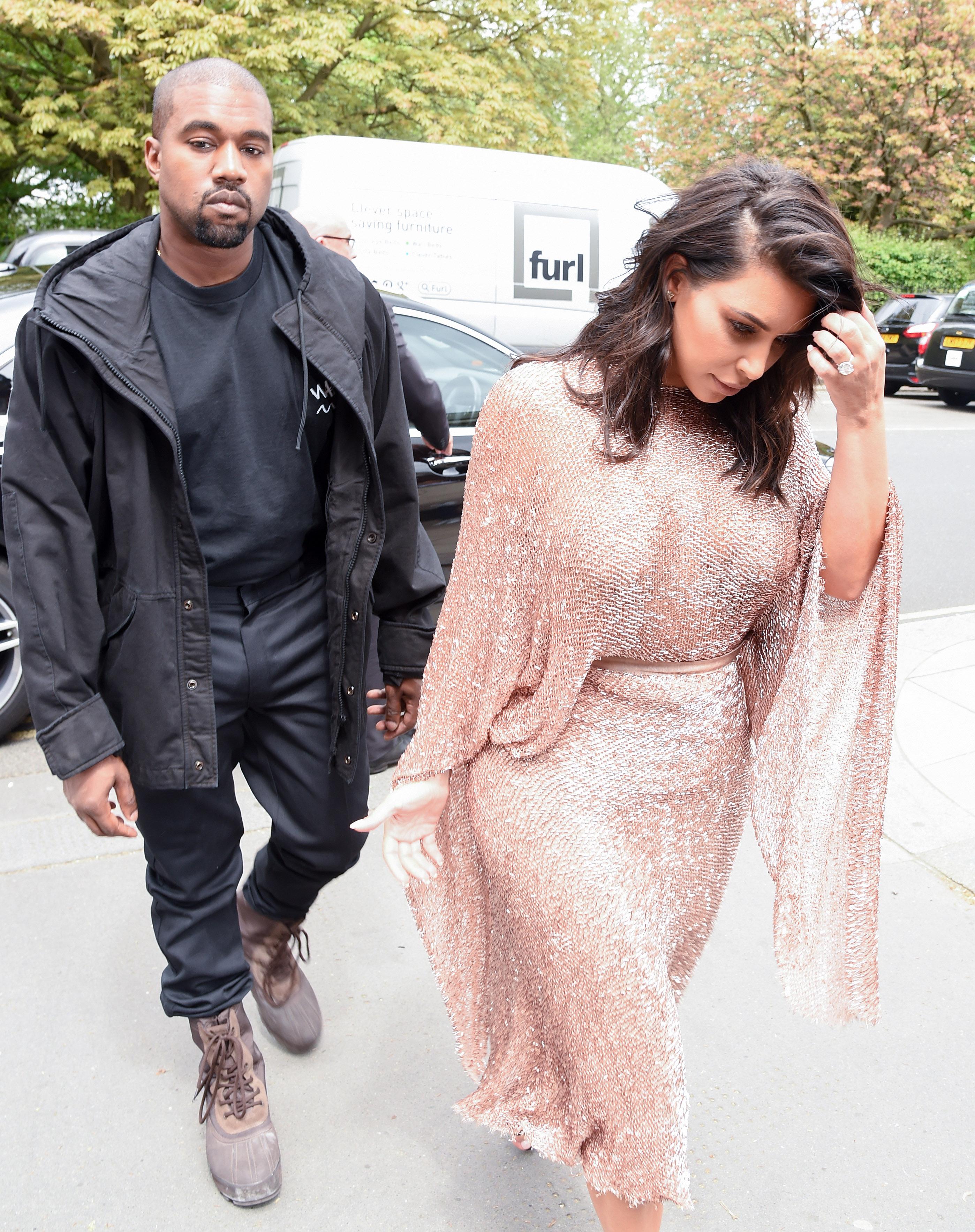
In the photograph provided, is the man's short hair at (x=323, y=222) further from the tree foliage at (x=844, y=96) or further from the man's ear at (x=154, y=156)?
the tree foliage at (x=844, y=96)

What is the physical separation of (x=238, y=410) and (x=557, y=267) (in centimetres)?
1032

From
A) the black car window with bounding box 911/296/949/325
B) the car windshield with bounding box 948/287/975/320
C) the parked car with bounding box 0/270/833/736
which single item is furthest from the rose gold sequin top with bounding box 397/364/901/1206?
the black car window with bounding box 911/296/949/325

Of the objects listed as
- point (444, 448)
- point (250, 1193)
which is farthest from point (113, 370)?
point (444, 448)

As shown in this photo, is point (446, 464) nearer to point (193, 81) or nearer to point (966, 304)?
point (193, 81)

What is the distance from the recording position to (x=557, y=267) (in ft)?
39.5

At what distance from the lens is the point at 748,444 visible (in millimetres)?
1923

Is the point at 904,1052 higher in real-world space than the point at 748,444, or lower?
lower

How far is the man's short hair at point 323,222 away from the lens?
15.2 ft

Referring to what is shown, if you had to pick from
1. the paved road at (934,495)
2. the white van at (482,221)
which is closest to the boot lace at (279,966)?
the paved road at (934,495)

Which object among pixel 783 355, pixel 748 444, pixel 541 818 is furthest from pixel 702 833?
pixel 783 355

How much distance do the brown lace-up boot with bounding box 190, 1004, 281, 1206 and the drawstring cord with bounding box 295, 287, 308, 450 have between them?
126 cm

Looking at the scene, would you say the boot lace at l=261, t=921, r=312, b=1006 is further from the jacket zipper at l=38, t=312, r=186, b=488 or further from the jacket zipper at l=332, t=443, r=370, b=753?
the jacket zipper at l=38, t=312, r=186, b=488

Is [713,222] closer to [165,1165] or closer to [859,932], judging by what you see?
[859,932]

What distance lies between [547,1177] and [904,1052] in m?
1.02
